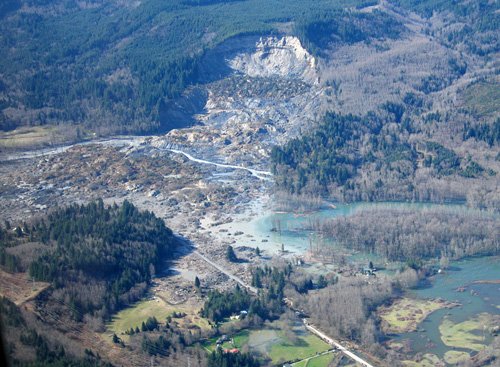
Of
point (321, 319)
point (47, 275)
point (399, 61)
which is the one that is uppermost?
point (399, 61)

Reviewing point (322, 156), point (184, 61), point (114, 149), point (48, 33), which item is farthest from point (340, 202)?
point (48, 33)

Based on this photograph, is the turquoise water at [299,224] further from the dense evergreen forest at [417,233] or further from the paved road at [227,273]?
the paved road at [227,273]

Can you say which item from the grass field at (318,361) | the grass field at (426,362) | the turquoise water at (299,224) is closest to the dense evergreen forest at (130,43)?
the turquoise water at (299,224)

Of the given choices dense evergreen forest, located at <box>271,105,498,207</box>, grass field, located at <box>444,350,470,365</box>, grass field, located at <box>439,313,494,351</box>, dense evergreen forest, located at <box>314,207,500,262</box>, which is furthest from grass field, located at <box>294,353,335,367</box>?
dense evergreen forest, located at <box>271,105,498,207</box>

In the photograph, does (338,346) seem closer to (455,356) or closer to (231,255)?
(455,356)

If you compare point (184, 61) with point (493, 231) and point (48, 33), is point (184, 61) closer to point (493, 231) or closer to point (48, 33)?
point (48, 33)

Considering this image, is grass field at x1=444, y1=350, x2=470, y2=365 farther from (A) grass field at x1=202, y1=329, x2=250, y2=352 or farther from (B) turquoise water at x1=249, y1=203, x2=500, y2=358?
(A) grass field at x1=202, y1=329, x2=250, y2=352
